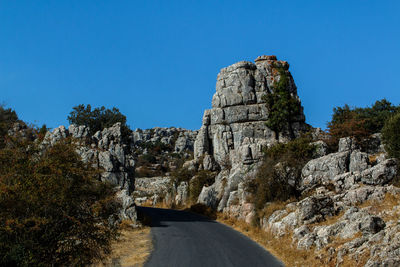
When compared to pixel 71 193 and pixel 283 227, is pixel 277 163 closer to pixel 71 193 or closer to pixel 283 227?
pixel 283 227

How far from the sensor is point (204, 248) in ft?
76.6

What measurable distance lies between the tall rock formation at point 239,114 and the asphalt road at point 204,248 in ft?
81.5

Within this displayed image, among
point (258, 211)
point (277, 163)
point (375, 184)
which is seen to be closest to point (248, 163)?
point (277, 163)

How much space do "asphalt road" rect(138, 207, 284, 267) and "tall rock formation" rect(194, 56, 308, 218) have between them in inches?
978

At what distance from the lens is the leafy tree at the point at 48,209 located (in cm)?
1359

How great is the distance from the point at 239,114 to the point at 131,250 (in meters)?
39.4

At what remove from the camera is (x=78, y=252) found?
14812 mm

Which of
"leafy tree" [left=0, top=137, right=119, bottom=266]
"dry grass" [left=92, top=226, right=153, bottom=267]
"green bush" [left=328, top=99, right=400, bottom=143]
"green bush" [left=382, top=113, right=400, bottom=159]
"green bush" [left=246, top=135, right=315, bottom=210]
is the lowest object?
"dry grass" [left=92, top=226, right=153, bottom=267]

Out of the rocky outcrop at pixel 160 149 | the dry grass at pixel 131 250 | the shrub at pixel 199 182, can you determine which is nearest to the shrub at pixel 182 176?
the shrub at pixel 199 182

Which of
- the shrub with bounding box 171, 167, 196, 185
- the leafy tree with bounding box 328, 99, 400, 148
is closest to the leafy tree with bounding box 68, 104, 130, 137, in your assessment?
the shrub with bounding box 171, 167, 196, 185

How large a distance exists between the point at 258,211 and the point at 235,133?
29.5 meters

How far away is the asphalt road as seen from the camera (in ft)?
63.9

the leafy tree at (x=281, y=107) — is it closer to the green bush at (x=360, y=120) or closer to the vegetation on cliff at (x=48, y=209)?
the green bush at (x=360, y=120)

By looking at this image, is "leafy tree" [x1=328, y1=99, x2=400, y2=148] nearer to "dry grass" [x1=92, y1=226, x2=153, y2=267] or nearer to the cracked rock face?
the cracked rock face
